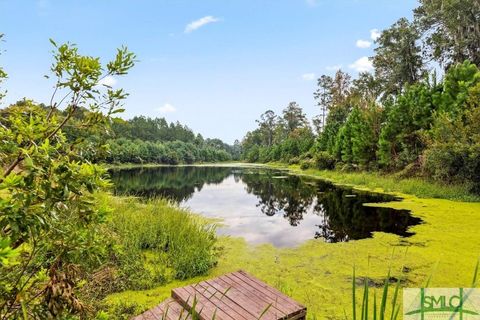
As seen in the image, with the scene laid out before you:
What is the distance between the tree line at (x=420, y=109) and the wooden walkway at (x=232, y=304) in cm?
1223

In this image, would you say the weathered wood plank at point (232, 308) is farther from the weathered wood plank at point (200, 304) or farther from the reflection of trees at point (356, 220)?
the reflection of trees at point (356, 220)

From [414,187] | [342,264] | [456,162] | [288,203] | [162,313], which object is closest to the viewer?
[162,313]

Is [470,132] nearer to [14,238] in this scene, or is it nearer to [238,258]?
[238,258]

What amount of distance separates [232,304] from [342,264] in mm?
3421

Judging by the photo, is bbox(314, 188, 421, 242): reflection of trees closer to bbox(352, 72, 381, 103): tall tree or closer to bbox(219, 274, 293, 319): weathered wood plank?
bbox(219, 274, 293, 319): weathered wood plank

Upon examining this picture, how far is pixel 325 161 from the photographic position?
99.1 ft

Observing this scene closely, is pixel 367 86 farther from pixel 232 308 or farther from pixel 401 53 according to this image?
pixel 232 308

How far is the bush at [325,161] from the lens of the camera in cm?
2965

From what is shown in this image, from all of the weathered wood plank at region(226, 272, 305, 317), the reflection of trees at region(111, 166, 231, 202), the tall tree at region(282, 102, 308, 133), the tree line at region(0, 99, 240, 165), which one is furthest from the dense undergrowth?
the tall tree at region(282, 102, 308, 133)

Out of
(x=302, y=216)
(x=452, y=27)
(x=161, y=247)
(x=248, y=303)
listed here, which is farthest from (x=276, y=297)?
(x=452, y=27)

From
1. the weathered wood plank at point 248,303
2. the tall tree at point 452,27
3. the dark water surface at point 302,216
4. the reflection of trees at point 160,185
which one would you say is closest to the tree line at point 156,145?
the reflection of trees at point 160,185

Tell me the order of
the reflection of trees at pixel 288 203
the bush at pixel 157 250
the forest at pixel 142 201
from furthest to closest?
the reflection of trees at pixel 288 203
the bush at pixel 157 250
the forest at pixel 142 201

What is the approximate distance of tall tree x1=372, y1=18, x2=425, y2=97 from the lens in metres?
27.8

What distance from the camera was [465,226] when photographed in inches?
326
